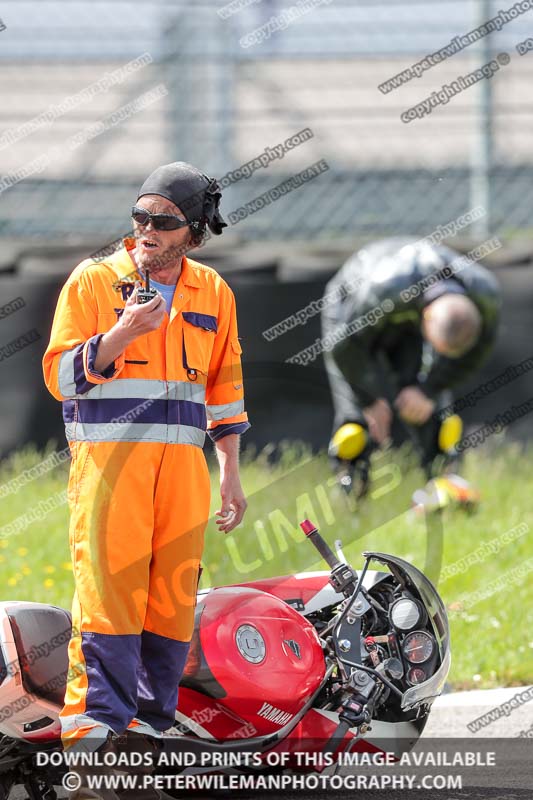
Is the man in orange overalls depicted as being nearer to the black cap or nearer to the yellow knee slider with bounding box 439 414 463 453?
the black cap

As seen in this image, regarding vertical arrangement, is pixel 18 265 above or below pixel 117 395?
below

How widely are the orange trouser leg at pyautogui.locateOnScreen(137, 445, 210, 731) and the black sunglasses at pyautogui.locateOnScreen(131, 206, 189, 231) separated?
0.65m

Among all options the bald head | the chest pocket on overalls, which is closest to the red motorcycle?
the chest pocket on overalls

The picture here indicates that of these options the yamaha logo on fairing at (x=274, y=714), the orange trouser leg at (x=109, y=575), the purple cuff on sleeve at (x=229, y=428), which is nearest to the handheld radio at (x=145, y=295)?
the orange trouser leg at (x=109, y=575)

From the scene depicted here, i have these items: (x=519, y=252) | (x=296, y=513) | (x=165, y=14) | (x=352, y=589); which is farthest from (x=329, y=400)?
(x=352, y=589)

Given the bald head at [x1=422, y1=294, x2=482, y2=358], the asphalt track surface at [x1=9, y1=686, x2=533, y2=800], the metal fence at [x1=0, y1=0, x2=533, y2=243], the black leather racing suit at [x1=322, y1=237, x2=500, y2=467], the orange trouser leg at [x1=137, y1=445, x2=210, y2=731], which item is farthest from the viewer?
the metal fence at [x1=0, y1=0, x2=533, y2=243]

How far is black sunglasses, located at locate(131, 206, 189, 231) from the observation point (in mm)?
3693

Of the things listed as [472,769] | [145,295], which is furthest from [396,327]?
[145,295]

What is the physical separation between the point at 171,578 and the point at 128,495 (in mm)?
301

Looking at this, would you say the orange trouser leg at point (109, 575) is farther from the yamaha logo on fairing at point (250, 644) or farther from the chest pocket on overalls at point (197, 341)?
the yamaha logo on fairing at point (250, 644)

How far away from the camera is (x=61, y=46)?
30.4 ft

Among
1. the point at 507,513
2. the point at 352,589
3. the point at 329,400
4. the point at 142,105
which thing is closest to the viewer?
the point at 352,589

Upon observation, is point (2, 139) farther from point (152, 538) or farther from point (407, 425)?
point (152, 538)

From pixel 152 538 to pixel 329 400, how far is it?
202 inches
